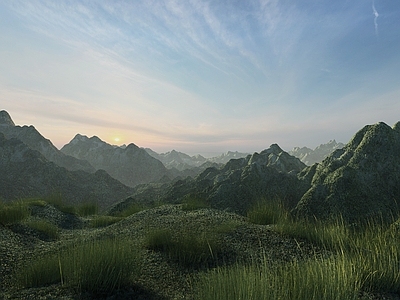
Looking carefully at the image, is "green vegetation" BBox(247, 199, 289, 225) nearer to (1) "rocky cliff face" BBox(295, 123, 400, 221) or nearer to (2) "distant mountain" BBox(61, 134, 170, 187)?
(1) "rocky cliff face" BBox(295, 123, 400, 221)

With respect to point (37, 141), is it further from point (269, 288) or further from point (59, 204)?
point (269, 288)

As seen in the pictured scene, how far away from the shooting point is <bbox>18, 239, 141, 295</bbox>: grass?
142 inches

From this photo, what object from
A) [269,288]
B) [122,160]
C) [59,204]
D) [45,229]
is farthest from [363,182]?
[122,160]

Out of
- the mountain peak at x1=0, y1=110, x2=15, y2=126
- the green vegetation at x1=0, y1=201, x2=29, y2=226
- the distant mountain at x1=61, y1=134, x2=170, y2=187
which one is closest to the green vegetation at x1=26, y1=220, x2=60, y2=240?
the green vegetation at x1=0, y1=201, x2=29, y2=226

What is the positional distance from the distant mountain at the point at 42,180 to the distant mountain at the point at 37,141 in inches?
946

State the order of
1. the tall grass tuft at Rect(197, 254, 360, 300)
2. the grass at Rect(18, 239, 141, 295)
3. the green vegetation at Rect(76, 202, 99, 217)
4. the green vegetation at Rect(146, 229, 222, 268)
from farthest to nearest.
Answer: the green vegetation at Rect(76, 202, 99, 217) < the green vegetation at Rect(146, 229, 222, 268) < the grass at Rect(18, 239, 141, 295) < the tall grass tuft at Rect(197, 254, 360, 300)

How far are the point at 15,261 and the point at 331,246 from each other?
6219 mm

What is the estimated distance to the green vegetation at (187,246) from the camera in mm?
4840

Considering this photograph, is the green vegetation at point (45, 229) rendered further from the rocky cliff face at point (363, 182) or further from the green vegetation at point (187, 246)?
the rocky cliff face at point (363, 182)

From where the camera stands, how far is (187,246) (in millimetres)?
5008

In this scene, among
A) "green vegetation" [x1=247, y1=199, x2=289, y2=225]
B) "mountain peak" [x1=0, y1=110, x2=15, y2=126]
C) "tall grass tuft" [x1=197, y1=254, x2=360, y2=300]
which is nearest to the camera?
"tall grass tuft" [x1=197, y1=254, x2=360, y2=300]

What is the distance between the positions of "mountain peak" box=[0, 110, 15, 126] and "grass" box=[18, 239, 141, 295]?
303 ft

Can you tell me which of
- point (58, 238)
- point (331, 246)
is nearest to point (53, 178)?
point (58, 238)

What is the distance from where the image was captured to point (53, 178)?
4791 cm
